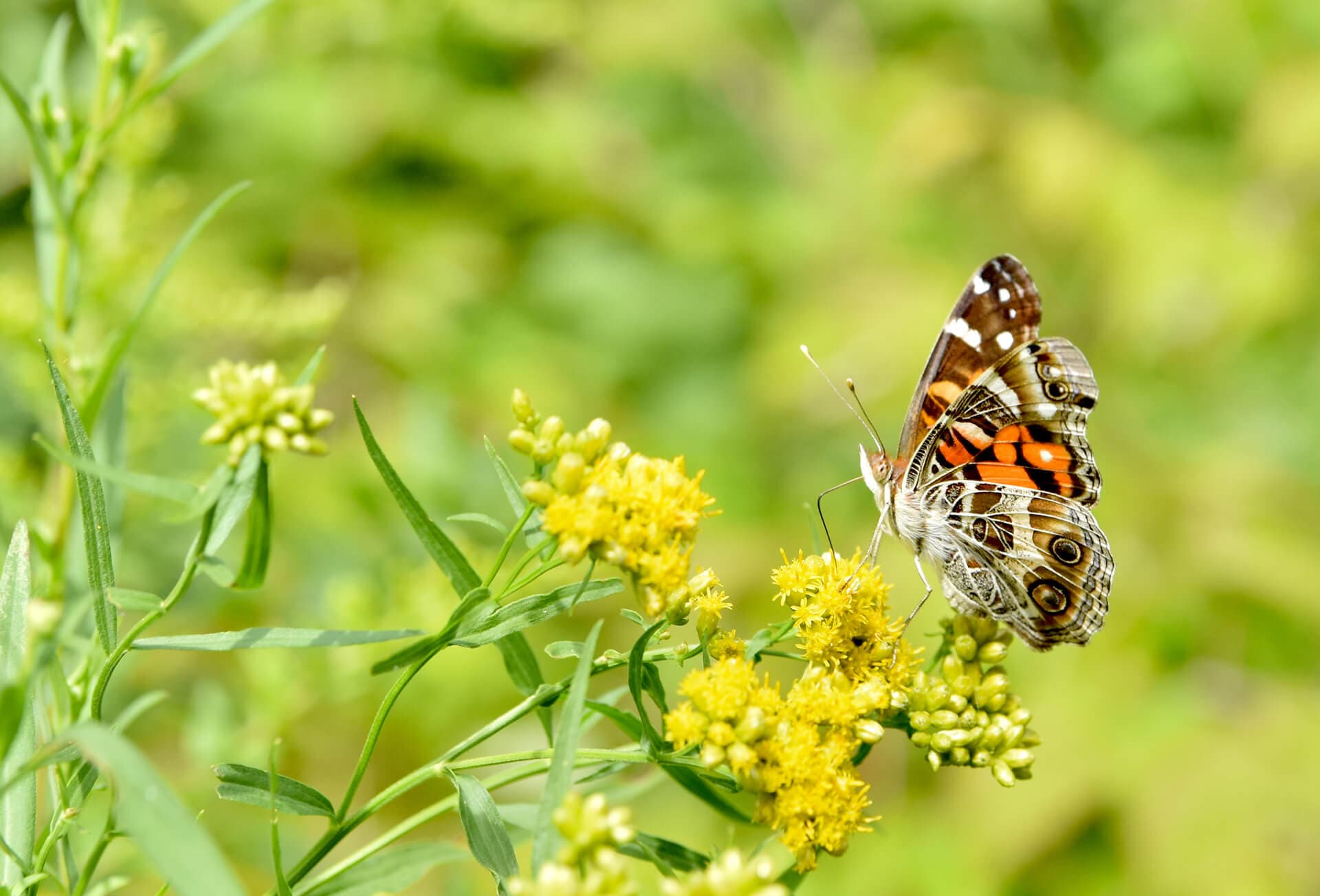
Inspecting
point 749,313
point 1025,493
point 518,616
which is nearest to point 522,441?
point 518,616

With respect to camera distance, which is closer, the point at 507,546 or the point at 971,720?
the point at 507,546

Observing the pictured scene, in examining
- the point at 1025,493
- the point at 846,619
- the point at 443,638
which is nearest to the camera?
the point at 443,638

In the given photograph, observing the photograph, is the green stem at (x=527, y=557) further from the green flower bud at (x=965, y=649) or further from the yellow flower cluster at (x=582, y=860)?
the green flower bud at (x=965, y=649)

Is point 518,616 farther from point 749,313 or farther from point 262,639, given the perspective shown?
point 749,313

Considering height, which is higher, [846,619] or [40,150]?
[40,150]

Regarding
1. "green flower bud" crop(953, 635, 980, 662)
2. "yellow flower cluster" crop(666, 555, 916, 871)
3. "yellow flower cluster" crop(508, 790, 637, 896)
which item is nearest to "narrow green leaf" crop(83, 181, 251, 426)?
"yellow flower cluster" crop(508, 790, 637, 896)

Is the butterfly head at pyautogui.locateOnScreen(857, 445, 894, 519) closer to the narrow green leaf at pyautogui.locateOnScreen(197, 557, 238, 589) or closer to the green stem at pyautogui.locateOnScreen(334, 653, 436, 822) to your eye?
the green stem at pyautogui.locateOnScreen(334, 653, 436, 822)

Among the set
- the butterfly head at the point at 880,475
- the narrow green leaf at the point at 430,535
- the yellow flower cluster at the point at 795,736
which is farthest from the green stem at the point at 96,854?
the butterfly head at the point at 880,475

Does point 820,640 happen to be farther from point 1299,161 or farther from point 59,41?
point 1299,161
